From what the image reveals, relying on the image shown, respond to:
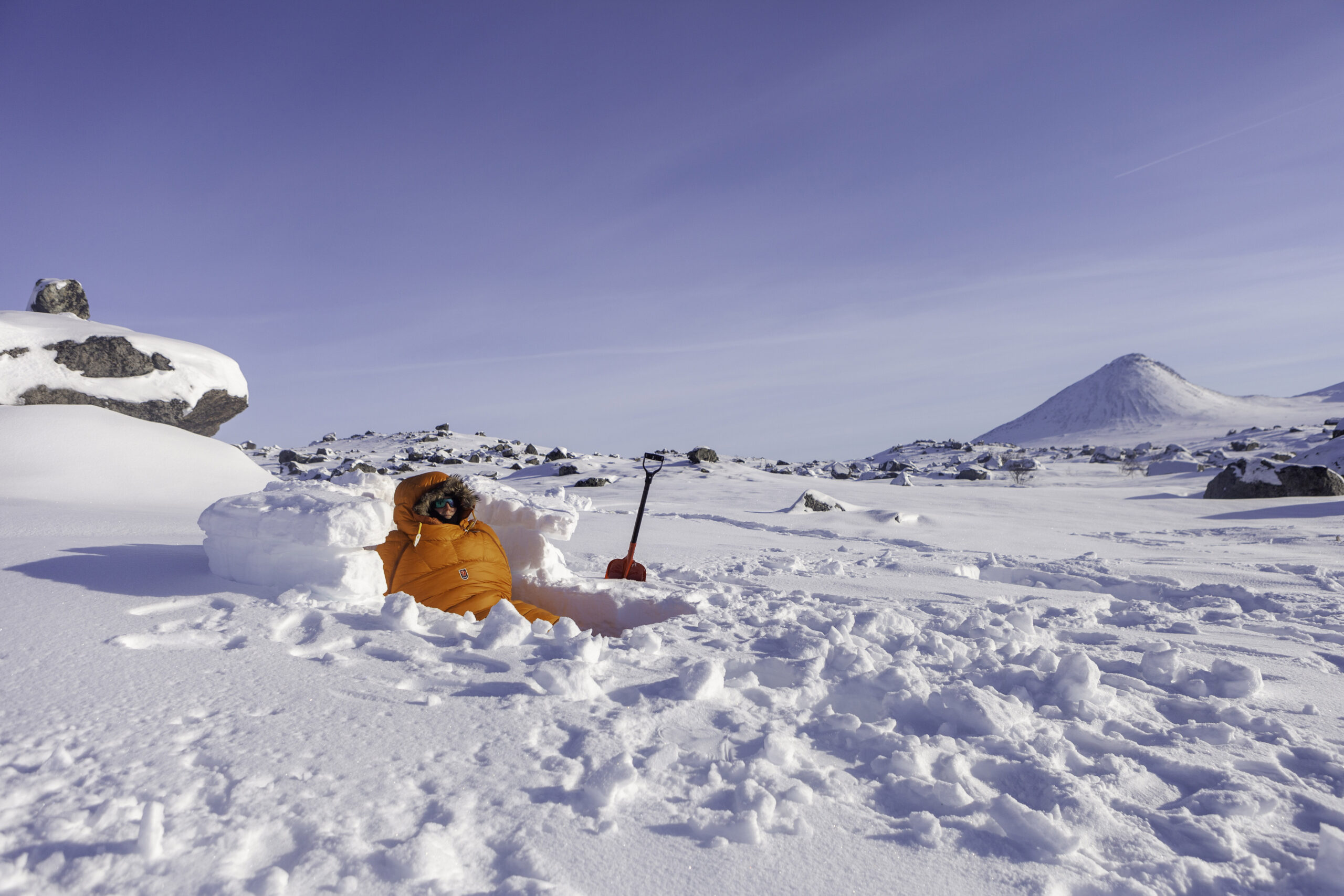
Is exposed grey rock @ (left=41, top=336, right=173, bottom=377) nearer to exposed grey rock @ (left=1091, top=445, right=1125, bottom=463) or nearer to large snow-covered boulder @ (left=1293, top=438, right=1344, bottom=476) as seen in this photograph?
large snow-covered boulder @ (left=1293, top=438, right=1344, bottom=476)

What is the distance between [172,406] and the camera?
26.1ft

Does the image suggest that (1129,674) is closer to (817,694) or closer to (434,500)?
(817,694)

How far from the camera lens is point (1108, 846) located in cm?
135

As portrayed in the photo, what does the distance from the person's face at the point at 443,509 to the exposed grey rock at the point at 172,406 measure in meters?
5.82

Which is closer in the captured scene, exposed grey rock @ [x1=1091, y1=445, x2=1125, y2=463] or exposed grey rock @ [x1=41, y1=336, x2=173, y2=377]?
exposed grey rock @ [x1=41, y1=336, x2=173, y2=377]

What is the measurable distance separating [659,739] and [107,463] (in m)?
6.17

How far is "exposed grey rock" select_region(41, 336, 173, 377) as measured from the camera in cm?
726

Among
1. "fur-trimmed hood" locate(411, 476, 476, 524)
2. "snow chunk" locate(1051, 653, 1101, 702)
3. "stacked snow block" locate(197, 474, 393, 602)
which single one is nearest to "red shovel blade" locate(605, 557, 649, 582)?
"fur-trimmed hood" locate(411, 476, 476, 524)

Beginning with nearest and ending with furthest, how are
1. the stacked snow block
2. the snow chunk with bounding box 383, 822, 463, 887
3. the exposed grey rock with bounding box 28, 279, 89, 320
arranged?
the snow chunk with bounding box 383, 822, 463, 887, the stacked snow block, the exposed grey rock with bounding box 28, 279, 89, 320

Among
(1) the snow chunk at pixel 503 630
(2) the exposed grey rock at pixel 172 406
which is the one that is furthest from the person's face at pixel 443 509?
(2) the exposed grey rock at pixel 172 406

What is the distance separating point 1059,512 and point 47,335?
12.1m

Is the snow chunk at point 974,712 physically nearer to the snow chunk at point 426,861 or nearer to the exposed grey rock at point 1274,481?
the snow chunk at point 426,861

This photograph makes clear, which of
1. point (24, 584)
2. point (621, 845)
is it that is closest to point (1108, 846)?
point (621, 845)

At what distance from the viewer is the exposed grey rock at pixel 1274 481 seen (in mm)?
9547
